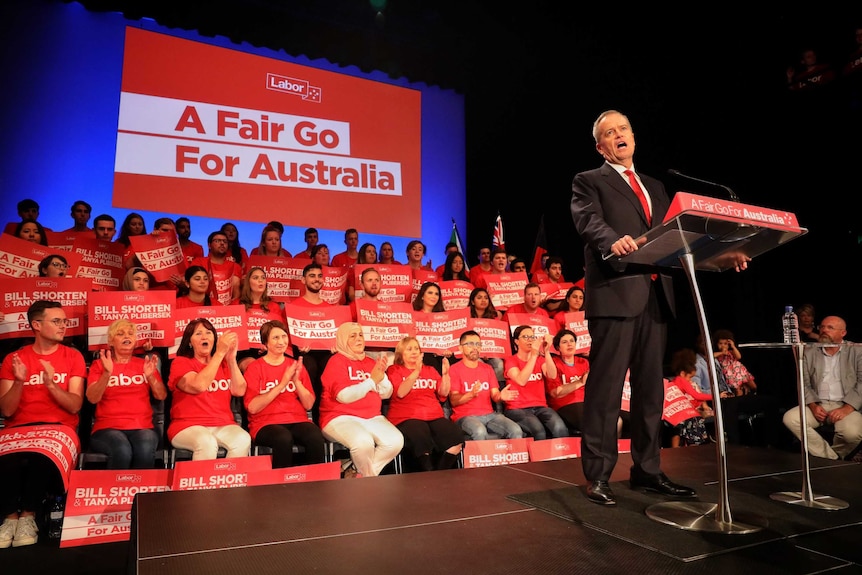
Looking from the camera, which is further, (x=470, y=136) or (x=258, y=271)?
(x=470, y=136)

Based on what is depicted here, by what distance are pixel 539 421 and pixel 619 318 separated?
245 centimetres

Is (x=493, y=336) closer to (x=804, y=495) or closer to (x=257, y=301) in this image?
(x=257, y=301)

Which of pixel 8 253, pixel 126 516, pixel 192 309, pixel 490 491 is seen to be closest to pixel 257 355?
pixel 192 309

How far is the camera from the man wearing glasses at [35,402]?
9.64 ft

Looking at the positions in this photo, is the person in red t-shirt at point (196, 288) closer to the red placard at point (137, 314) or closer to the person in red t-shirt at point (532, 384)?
the red placard at point (137, 314)

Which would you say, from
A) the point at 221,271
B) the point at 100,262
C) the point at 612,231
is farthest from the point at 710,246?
the point at 100,262

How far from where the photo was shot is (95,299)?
372cm

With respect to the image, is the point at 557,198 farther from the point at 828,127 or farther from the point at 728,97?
the point at 828,127

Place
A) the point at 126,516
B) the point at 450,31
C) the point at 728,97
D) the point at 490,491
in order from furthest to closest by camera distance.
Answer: the point at 450,31, the point at 728,97, the point at 126,516, the point at 490,491

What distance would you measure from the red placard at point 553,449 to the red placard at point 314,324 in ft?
5.09

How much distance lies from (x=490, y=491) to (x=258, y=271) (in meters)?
2.85

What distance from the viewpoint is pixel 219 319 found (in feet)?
13.1

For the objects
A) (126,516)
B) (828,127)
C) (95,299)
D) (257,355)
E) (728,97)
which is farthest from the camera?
(728,97)

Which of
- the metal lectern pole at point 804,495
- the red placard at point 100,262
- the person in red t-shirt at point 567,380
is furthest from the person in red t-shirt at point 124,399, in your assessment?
the metal lectern pole at point 804,495
